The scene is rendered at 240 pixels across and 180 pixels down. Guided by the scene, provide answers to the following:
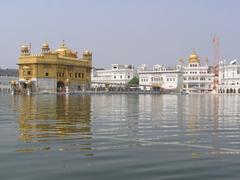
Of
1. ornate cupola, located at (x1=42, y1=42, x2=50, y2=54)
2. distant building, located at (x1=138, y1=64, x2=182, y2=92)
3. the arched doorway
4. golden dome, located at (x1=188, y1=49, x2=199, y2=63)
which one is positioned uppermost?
golden dome, located at (x1=188, y1=49, x2=199, y2=63)

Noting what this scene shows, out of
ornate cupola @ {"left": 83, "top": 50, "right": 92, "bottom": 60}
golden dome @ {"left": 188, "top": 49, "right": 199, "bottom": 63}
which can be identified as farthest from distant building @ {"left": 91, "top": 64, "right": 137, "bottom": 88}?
ornate cupola @ {"left": 83, "top": 50, "right": 92, "bottom": 60}

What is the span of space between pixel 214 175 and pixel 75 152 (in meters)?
2.73

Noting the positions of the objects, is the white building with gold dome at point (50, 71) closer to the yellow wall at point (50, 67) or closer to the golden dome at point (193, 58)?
the yellow wall at point (50, 67)

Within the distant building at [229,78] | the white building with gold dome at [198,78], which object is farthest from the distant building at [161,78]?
the distant building at [229,78]

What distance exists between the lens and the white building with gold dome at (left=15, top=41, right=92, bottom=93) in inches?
3007

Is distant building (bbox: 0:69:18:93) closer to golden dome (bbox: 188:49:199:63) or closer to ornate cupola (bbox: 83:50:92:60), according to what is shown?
ornate cupola (bbox: 83:50:92:60)

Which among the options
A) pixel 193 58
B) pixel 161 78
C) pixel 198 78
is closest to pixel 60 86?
pixel 161 78

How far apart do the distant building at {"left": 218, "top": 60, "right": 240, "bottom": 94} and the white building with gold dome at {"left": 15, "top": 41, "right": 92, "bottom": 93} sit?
A: 4536 cm

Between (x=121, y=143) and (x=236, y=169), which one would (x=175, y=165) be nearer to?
(x=236, y=169)

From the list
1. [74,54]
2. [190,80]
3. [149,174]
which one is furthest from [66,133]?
[190,80]

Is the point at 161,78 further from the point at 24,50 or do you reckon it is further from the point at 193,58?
the point at 24,50

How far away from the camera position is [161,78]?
119 m

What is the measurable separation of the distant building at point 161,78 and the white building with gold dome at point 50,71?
101 ft

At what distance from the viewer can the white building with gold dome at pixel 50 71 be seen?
76.4 metres
